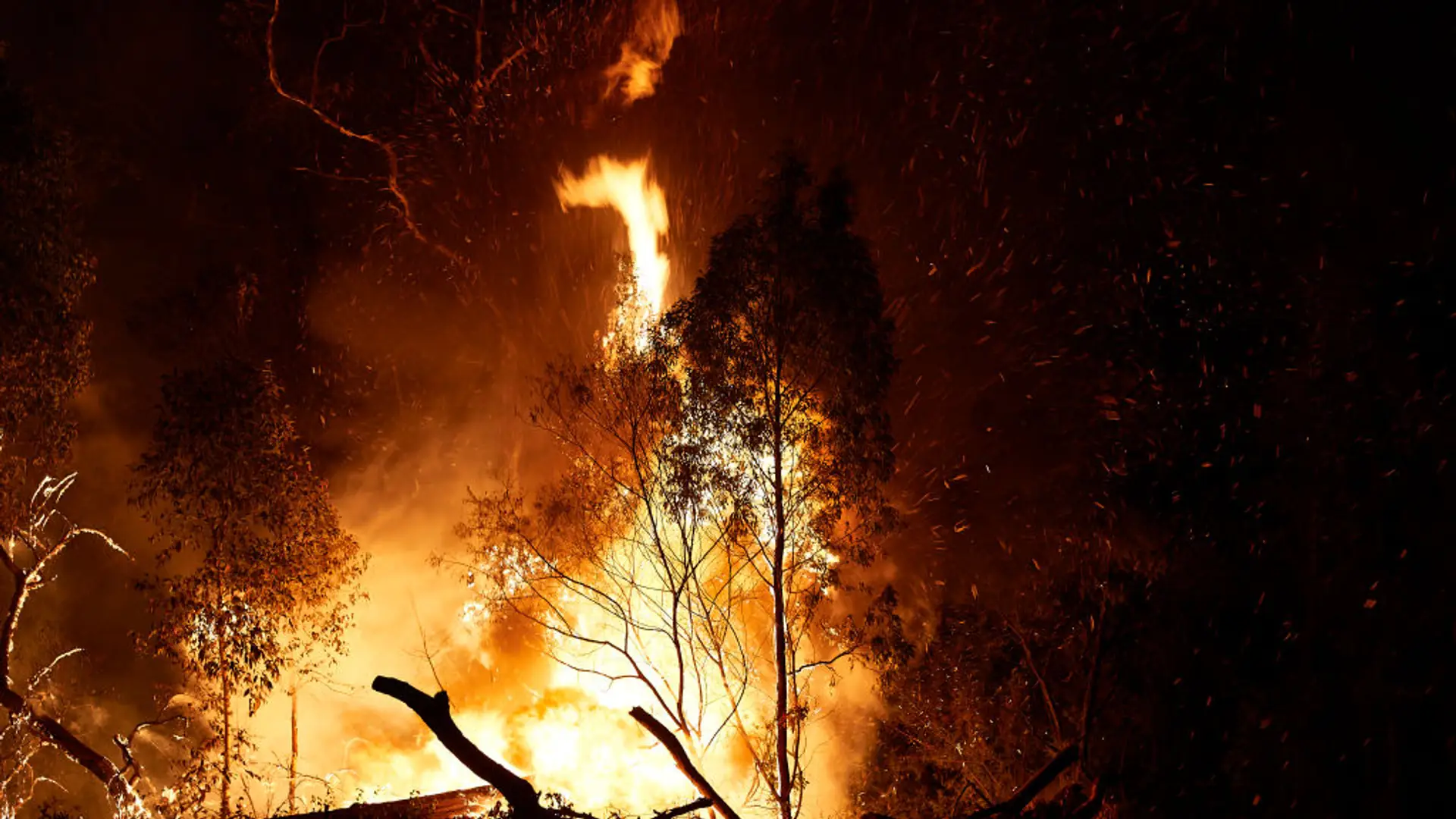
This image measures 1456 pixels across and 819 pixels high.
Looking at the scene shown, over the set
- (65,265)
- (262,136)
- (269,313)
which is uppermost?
(262,136)

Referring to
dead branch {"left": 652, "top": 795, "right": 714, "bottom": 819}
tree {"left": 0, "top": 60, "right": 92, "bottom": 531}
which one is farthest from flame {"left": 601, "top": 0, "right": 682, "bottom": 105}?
dead branch {"left": 652, "top": 795, "right": 714, "bottom": 819}

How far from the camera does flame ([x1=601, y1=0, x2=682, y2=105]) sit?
20.1m

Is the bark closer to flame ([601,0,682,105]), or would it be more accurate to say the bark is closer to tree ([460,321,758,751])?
tree ([460,321,758,751])

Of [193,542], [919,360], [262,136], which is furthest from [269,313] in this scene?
[919,360]

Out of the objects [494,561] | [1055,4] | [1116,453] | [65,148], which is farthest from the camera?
[1055,4]

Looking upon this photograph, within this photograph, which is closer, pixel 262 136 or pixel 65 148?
pixel 65 148

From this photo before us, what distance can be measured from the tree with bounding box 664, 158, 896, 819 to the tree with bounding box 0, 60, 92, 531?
23.0 feet

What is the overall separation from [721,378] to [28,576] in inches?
290

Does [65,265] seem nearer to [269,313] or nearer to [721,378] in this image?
[721,378]

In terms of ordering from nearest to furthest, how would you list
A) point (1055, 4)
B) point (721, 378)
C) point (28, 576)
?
point (721, 378), point (28, 576), point (1055, 4)

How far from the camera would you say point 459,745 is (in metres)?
2.96

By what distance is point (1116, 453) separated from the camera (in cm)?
1214

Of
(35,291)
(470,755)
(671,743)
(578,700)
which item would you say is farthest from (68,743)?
(470,755)

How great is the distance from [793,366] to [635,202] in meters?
11.4
